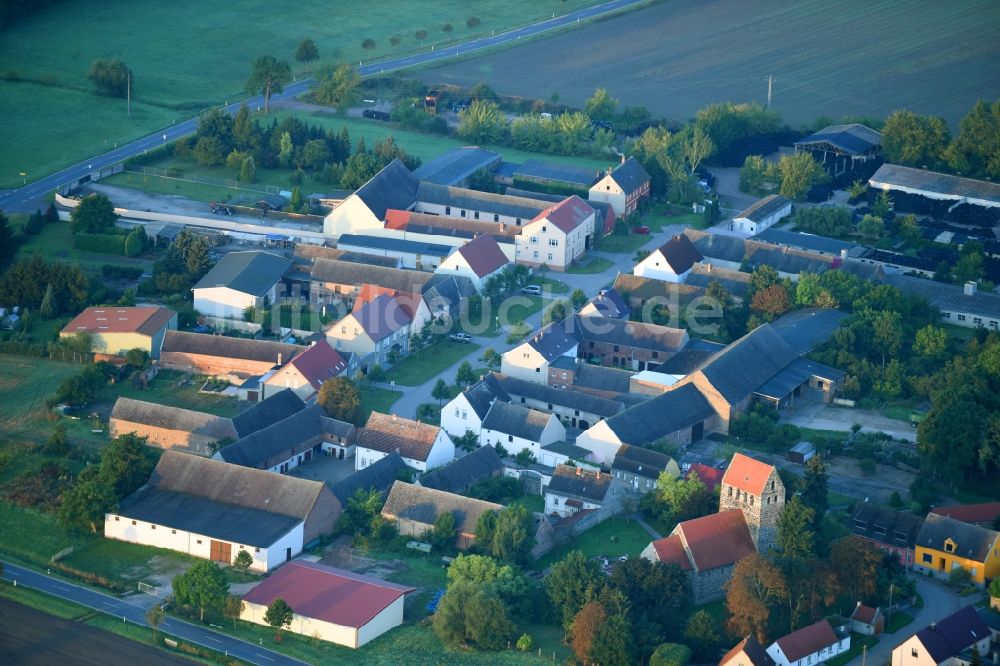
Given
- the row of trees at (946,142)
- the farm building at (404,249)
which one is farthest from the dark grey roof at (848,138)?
the farm building at (404,249)

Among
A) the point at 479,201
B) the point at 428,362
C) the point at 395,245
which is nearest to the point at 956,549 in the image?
the point at 428,362

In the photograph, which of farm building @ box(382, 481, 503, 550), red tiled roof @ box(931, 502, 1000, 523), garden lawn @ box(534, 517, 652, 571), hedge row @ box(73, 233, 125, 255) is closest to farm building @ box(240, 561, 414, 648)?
farm building @ box(382, 481, 503, 550)

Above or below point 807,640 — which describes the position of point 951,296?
above

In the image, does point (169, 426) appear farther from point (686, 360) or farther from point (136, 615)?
point (686, 360)

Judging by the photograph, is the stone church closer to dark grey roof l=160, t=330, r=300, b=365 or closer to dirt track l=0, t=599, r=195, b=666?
dirt track l=0, t=599, r=195, b=666

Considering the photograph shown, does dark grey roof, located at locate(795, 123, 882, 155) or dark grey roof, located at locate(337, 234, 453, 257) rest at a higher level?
dark grey roof, located at locate(795, 123, 882, 155)
